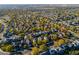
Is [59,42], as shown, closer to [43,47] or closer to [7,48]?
[43,47]

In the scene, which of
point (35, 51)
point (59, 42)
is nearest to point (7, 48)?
point (35, 51)

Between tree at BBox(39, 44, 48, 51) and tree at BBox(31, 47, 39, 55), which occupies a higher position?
tree at BBox(39, 44, 48, 51)

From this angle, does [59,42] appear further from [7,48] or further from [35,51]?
[7,48]

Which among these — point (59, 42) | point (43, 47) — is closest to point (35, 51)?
point (43, 47)

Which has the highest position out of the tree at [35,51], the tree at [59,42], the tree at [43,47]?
the tree at [59,42]

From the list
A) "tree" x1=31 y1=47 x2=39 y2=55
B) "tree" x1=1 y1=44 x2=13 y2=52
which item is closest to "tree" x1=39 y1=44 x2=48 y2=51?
"tree" x1=31 y1=47 x2=39 y2=55

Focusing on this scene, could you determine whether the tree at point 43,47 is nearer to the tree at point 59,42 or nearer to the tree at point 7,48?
the tree at point 59,42

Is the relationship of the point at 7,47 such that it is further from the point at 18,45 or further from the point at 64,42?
the point at 64,42

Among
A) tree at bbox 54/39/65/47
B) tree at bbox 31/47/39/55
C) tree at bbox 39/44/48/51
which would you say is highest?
tree at bbox 54/39/65/47

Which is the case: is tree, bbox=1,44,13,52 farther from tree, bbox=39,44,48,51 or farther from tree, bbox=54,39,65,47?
tree, bbox=54,39,65,47

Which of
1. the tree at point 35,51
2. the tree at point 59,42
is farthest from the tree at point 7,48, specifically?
the tree at point 59,42
